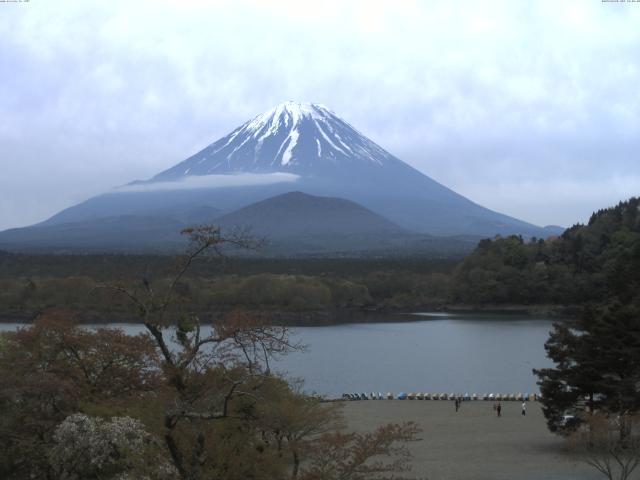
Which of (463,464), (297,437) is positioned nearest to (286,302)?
(463,464)

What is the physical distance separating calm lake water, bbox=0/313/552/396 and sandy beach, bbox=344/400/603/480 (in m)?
4.06

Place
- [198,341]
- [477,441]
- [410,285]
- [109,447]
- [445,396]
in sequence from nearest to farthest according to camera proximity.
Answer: [198,341]
[109,447]
[477,441]
[445,396]
[410,285]

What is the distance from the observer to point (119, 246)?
5743 inches

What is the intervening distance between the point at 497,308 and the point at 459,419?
44.2m

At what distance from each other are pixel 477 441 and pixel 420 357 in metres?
17.8

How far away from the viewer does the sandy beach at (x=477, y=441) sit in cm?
1616

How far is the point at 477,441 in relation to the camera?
64.0 feet

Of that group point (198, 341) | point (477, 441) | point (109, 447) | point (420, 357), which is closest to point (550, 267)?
point (420, 357)

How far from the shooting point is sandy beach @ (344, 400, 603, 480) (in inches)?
636

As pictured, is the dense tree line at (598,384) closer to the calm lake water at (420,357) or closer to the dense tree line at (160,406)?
the dense tree line at (160,406)

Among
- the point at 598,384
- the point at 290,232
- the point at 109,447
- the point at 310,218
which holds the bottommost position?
the point at 598,384

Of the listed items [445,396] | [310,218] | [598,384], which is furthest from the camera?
[310,218]

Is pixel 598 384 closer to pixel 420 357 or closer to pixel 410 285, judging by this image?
pixel 420 357

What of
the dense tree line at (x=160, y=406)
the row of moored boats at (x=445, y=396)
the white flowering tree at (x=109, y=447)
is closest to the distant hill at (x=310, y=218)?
the row of moored boats at (x=445, y=396)
